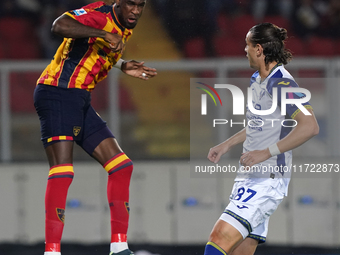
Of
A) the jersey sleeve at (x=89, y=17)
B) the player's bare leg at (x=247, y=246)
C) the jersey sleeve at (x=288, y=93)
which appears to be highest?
the jersey sleeve at (x=89, y=17)

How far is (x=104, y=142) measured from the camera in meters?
3.53

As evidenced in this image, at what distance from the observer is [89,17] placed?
335 cm

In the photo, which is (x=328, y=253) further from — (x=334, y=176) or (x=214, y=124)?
(x=214, y=124)

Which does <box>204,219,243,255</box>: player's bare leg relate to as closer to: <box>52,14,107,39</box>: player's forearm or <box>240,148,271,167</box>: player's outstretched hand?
<box>240,148,271,167</box>: player's outstretched hand

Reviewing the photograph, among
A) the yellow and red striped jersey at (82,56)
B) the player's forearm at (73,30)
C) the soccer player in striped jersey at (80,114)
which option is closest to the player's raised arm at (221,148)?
the soccer player in striped jersey at (80,114)

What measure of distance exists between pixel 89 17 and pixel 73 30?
19 cm

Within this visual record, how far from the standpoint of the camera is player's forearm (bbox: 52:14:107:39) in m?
3.20

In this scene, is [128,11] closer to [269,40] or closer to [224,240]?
[269,40]

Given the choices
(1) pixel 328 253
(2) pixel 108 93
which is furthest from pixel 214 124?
(1) pixel 328 253

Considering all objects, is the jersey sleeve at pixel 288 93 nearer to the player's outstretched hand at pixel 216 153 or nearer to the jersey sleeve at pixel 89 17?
the player's outstretched hand at pixel 216 153

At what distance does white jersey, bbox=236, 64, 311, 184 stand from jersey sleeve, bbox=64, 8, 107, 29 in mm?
997

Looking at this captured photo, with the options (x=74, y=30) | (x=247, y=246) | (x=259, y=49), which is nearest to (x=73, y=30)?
(x=74, y=30)

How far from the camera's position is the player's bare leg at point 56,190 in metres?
3.32

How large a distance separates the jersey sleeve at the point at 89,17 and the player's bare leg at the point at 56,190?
716mm
